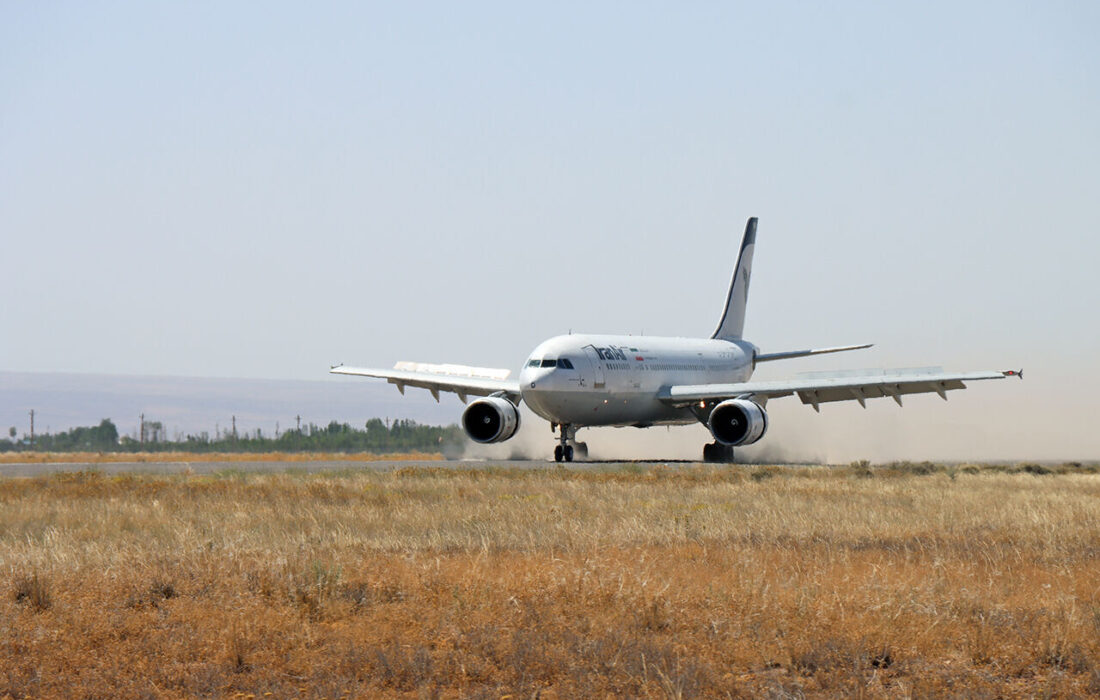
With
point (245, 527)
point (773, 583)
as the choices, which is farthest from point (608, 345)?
point (773, 583)

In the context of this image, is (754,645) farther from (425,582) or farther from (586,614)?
(425,582)

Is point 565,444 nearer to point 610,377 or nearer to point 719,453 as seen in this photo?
point 610,377

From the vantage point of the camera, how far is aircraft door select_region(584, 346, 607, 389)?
4319 centimetres

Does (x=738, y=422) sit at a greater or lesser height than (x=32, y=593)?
greater

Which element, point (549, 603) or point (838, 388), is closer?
point (549, 603)

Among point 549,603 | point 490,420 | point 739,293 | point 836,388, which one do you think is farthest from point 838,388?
point 549,603

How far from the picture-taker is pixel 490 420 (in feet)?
145

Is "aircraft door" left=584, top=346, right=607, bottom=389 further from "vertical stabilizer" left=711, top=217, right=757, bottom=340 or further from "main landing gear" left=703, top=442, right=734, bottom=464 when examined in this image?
"vertical stabilizer" left=711, top=217, right=757, bottom=340

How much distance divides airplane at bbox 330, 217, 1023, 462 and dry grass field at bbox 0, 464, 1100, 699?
72.2ft

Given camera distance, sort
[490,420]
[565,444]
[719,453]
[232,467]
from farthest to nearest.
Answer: [719,453] < [565,444] < [490,420] < [232,467]

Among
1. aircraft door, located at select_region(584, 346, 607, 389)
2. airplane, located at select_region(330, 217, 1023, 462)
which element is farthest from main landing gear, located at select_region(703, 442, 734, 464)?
aircraft door, located at select_region(584, 346, 607, 389)

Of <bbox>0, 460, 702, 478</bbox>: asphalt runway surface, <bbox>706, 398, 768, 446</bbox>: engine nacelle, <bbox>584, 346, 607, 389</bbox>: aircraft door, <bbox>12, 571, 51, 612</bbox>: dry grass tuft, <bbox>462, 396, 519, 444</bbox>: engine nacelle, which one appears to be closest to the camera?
<bbox>12, 571, 51, 612</bbox>: dry grass tuft

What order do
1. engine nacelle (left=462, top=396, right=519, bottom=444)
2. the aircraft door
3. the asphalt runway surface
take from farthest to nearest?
engine nacelle (left=462, top=396, right=519, bottom=444), the aircraft door, the asphalt runway surface

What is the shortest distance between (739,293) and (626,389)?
17441mm
